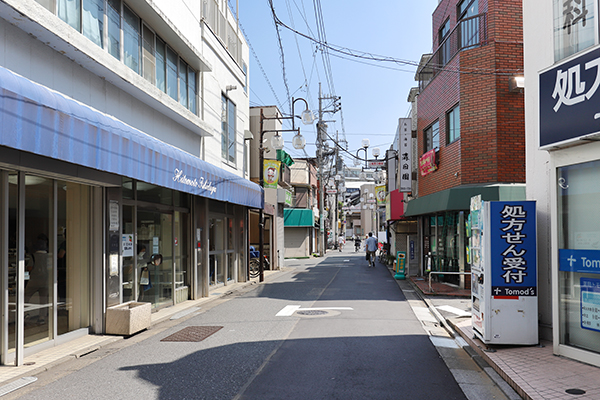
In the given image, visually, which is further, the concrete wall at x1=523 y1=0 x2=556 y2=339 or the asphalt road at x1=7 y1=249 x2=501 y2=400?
the concrete wall at x1=523 y1=0 x2=556 y2=339

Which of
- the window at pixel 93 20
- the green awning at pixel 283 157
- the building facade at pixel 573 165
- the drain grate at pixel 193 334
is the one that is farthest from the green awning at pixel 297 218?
the building facade at pixel 573 165

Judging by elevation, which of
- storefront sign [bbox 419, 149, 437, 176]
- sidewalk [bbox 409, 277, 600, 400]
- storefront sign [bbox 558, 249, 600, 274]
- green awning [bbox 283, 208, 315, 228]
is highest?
storefront sign [bbox 419, 149, 437, 176]

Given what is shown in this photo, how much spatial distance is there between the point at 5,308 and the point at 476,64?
14.8 m

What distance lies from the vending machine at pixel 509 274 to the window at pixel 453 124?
31.1 feet

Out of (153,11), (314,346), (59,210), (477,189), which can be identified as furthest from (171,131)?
(477,189)

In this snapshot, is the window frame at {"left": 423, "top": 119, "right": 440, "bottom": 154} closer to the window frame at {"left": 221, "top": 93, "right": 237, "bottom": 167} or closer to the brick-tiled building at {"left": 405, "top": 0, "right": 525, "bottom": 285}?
the brick-tiled building at {"left": 405, "top": 0, "right": 525, "bottom": 285}

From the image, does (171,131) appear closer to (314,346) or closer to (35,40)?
(35,40)

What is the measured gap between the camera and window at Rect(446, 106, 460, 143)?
17000 millimetres

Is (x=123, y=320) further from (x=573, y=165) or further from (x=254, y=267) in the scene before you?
(x=254, y=267)

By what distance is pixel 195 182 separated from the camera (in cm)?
1232

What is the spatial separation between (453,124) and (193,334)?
482 inches

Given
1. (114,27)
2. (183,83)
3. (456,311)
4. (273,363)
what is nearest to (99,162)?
Result: (114,27)

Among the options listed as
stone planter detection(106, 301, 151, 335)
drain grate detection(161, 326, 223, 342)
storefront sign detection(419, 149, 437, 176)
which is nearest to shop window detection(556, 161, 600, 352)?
drain grate detection(161, 326, 223, 342)

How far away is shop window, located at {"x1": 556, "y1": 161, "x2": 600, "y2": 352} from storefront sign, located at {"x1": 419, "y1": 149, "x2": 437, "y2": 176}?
39.6 ft
